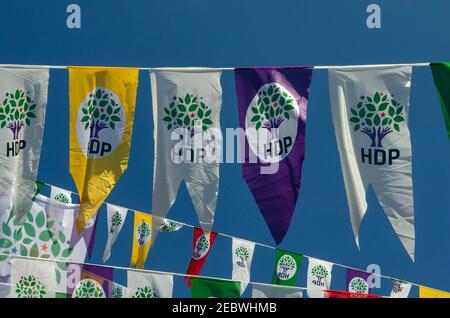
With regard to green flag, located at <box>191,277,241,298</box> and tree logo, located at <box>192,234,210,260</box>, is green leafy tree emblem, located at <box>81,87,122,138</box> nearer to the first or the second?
green flag, located at <box>191,277,241,298</box>

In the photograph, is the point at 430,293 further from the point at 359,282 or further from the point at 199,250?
the point at 199,250

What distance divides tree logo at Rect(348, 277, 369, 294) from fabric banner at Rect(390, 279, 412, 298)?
0.42 metres

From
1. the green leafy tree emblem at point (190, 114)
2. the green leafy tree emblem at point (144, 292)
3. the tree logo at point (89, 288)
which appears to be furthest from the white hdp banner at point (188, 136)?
the tree logo at point (89, 288)

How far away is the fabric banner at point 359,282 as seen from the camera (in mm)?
13391

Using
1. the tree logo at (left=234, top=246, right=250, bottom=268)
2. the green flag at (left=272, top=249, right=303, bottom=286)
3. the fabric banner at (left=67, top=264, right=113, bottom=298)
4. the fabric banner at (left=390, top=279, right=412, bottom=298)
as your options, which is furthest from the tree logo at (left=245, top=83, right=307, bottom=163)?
the fabric banner at (left=390, top=279, right=412, bottom=298)

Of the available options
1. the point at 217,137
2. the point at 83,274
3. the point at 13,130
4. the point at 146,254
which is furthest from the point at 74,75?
the point at 146,254

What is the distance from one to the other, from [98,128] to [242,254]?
493 centimetres

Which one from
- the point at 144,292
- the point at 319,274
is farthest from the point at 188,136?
the point at 319,274

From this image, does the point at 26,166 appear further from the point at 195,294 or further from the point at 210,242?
the point at 210,242

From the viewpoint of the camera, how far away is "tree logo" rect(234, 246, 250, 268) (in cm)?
1373

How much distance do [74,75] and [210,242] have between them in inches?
189

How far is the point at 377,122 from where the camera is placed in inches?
352

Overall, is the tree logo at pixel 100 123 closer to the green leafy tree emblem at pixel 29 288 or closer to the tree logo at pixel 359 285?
the green leafy tree emblem at pixel 29 288
